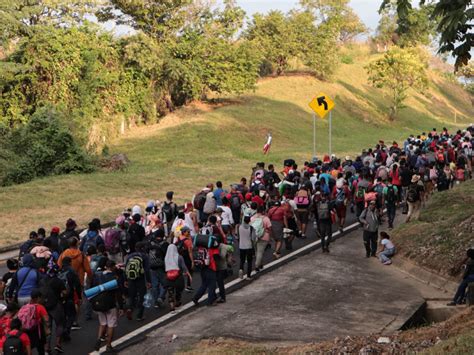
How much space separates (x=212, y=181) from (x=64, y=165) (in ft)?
20.9

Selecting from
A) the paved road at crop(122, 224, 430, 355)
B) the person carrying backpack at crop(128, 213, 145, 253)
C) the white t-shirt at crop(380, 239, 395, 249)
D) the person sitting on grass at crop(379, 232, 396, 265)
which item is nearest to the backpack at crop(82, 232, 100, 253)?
the person carrying backpack at crop(128, 213, 145, 253)

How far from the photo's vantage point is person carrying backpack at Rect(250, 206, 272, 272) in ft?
48.8

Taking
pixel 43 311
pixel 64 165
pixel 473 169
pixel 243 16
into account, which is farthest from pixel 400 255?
pixel 243 16

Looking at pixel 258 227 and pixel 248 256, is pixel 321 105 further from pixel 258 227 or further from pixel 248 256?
pixel 248 256

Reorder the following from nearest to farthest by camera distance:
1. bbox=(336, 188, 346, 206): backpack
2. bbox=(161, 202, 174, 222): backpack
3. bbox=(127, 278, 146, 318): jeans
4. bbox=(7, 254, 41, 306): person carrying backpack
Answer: bbox=(7, 254, 41, 306): person carrying backpack, bbox=(127, 278, 146, 318): jeans, bbox=(161, 202, 174, 222): backpack, bbox=(336, 188, 346, 206): backpack

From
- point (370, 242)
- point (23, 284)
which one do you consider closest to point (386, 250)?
point (370, 242)

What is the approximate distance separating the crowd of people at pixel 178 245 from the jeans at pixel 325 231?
0.03 meters

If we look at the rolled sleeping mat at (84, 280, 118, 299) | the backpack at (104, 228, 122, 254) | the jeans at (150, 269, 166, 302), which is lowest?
the jeans at (150, 269, 166, 302)

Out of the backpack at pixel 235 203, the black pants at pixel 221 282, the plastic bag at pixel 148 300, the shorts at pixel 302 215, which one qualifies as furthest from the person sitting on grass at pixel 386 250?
the plastic bag at pixel 148 300

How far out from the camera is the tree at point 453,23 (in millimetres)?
11172

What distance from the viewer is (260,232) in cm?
1489

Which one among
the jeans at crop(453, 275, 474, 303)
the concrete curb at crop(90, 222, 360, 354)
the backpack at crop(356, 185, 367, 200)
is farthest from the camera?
the backpack at crop(356, 185, 367, 200)

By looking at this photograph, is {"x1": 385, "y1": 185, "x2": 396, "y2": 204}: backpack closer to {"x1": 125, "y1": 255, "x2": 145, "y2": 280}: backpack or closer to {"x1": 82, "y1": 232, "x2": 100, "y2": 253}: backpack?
{"x1": 82, "y1": 232, "x2": 100, "y2": 253}: backpack

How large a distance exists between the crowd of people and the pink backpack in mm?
13
